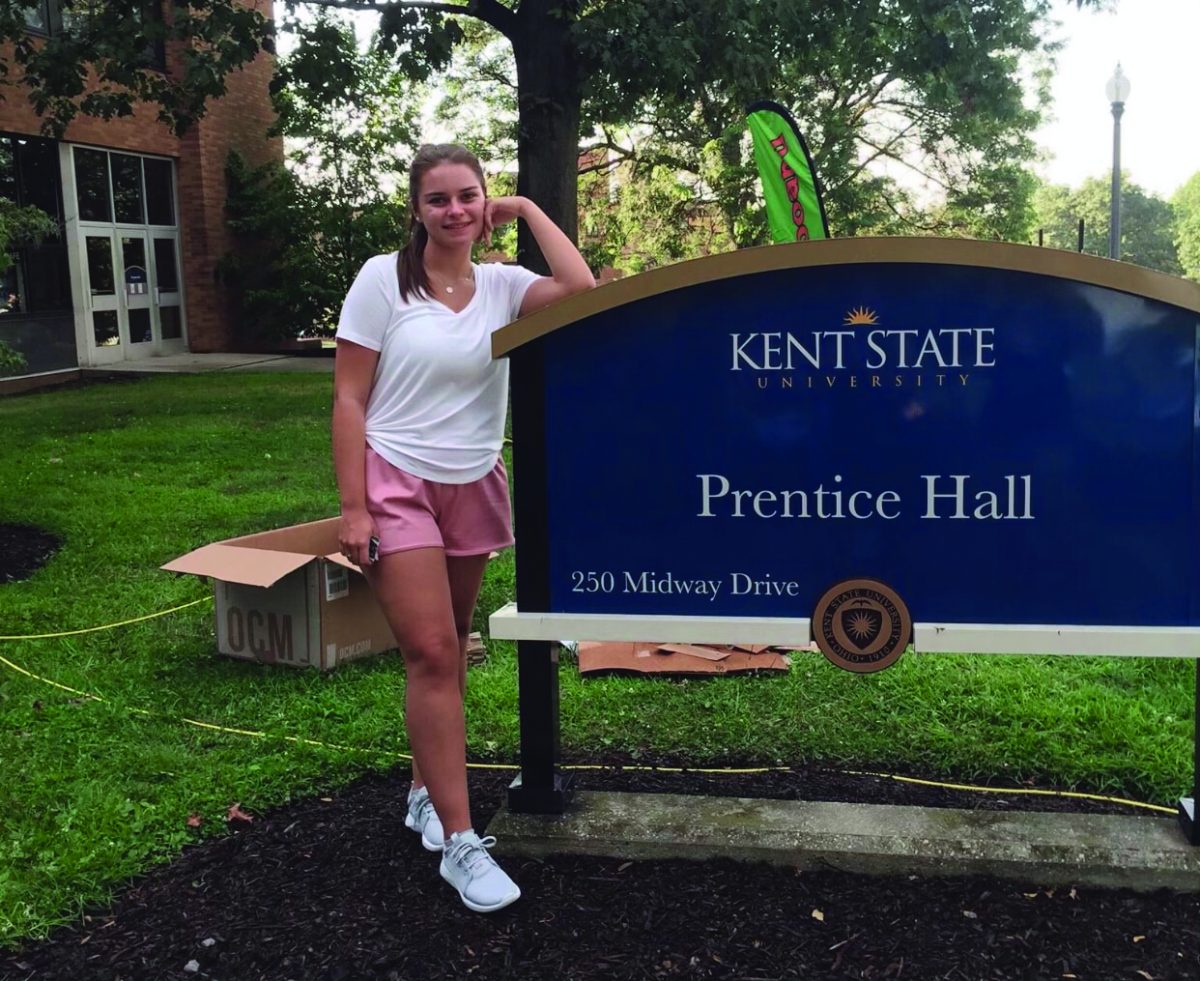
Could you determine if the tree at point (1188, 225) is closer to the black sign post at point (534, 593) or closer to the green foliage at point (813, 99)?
the green foliage at point (813, 99)

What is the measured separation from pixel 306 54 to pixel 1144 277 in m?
9.55

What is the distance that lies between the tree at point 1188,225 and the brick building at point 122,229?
6126 centimetres

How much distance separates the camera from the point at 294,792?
353 centimetres

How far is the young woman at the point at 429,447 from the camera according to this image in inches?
107

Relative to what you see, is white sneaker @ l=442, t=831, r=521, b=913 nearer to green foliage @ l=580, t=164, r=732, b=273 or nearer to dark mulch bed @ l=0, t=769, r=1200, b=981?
dark mulch bed @ l=0, t=769, r=1200, b=981

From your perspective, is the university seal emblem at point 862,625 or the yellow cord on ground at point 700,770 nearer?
the university seal emblem at point 862,625

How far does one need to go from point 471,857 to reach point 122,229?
19.2 meters

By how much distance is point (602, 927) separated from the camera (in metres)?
2.69

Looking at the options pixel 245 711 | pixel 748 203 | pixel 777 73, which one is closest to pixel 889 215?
pixel 748 203

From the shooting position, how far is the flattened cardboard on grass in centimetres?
464

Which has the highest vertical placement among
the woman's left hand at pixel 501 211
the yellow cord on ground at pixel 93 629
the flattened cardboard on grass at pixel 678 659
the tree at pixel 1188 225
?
the tree at pixel 1188 225

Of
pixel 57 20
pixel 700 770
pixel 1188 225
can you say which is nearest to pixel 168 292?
pixel 57 20

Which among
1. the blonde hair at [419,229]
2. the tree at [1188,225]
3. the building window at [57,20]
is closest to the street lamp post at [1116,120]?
the building window at [57,20]

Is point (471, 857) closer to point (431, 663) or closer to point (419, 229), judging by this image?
point (431, 663)
